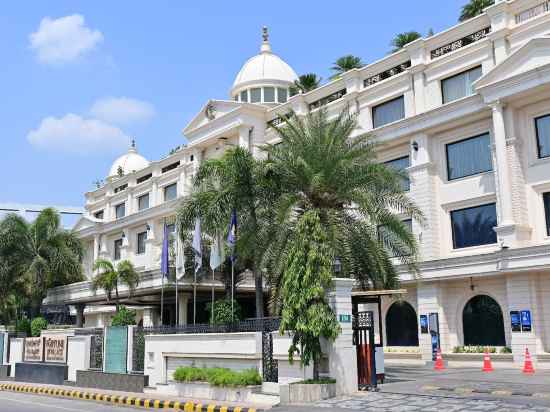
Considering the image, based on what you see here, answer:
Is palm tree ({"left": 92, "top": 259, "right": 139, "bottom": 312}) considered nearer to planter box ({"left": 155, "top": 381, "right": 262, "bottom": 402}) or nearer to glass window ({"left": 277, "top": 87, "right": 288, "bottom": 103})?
glass window ({"left": 277, "top": 87, "right": 288, "bottom": 103})

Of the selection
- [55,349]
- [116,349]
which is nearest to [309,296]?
[116,349]

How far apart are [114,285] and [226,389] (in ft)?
68.9

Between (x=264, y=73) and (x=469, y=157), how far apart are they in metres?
20.4

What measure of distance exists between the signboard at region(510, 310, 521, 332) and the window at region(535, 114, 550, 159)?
6356mm

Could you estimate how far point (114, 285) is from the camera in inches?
1447

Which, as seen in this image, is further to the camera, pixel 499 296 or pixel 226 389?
pixel 499 296

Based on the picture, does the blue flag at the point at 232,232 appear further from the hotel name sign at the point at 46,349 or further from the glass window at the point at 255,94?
the glass window at the point at 255,94

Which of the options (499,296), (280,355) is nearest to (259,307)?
(280,355)

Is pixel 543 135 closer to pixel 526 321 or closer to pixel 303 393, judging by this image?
pixel 526 321

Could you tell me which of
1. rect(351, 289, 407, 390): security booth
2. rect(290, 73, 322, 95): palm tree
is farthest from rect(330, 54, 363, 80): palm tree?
rect(351, 289, 407, 390): security booth

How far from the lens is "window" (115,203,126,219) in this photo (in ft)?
174

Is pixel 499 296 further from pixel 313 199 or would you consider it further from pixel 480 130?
pixel 313 199

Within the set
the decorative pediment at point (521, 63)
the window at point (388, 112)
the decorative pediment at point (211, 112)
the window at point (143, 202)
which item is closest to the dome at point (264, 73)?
the decorative pediment at point (211, 112)

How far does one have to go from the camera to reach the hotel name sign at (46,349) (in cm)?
2638
